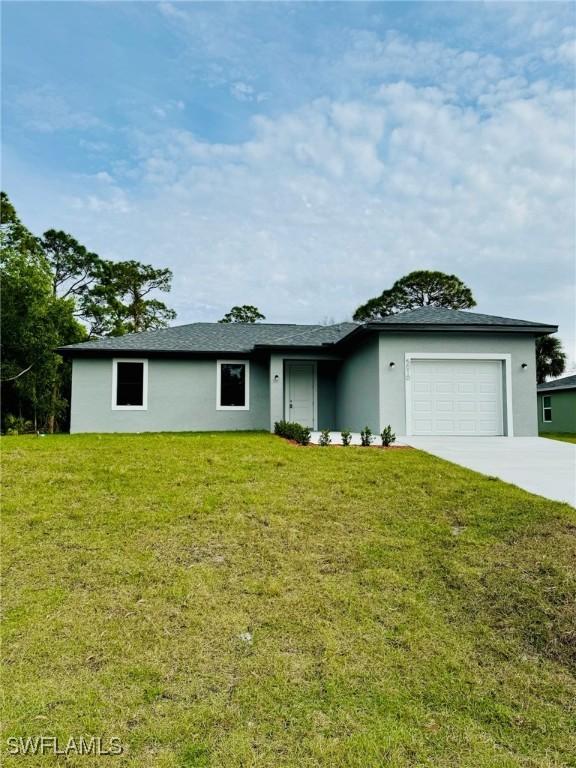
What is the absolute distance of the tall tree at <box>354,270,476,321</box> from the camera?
113 feet

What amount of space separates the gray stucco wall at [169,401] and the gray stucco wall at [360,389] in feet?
8.36

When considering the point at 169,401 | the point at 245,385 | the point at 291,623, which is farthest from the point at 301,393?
the point at 291,623

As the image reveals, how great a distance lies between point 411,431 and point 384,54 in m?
9.71

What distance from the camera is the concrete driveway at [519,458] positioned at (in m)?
6.74

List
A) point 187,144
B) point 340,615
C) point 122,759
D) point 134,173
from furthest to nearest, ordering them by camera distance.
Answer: point 134,173
point 187,144
point 340,615
point 122,759

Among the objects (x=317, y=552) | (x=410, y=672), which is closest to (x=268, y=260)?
(x=317, y=552)

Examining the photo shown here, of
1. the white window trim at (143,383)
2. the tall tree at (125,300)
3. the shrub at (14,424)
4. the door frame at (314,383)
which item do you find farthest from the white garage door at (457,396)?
the tall tree at (125,300)

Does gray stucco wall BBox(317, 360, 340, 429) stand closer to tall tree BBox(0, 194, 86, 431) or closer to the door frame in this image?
the door frame

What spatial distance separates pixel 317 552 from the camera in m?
4.76

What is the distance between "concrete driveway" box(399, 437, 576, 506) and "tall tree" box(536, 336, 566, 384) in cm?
1962

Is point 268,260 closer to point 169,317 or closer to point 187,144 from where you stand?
point 187,144

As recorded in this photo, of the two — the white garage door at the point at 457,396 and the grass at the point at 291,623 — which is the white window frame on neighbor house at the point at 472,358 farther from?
the grass at the point at 291,623

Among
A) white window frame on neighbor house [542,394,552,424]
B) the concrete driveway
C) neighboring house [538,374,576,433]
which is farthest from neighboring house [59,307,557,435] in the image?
white window frame on neighbor house [542,394,552,424]

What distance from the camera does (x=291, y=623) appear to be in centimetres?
362
